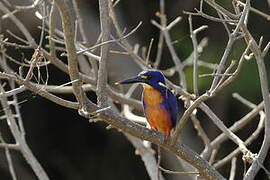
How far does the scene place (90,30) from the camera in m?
7.12

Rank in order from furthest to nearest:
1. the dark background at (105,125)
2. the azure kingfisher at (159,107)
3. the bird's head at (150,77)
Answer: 1. the dark background at (105,125)
2. the azure kingfisher at (159,107)
3. the bird's head at (150,77)

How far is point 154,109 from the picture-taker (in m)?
4.00

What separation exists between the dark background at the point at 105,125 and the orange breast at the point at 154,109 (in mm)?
2699

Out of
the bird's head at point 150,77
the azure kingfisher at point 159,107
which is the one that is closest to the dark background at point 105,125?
the azure kingfisher at point 159,107

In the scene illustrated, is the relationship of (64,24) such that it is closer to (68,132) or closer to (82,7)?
(82,7)

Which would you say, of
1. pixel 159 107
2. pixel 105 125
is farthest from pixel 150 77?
pixel 105 125

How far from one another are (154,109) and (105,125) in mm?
4549

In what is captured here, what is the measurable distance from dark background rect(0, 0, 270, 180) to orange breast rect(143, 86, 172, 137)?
270 cm

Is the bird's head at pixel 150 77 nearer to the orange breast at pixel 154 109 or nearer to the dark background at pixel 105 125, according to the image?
the orange breast at pixel 154 109

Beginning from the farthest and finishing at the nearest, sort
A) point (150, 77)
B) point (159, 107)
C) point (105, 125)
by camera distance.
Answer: point (105, 125)
point (159, 107)
point (150, 77)

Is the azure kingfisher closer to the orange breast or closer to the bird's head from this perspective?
the orange breast

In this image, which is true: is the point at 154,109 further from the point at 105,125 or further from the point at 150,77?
the point at 105,125

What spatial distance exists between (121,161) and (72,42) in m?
6.14

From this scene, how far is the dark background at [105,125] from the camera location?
741 centimetres
